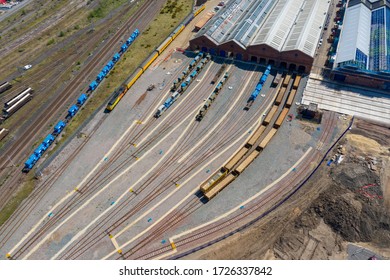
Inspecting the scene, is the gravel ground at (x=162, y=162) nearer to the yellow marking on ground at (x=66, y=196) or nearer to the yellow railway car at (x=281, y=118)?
the yellow marking on ground at (x=66, y=196)

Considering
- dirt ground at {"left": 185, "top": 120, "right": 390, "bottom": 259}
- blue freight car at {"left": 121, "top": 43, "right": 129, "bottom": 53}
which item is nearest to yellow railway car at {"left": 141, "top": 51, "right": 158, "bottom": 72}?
blue freight car at {"left": 121, "top": 43, "right": 129, "bottom": 53}

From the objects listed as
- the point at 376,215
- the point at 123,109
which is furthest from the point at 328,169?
the point at 123,109

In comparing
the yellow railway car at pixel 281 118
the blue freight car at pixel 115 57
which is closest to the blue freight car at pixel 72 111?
the blue freight car at pixel 115 57

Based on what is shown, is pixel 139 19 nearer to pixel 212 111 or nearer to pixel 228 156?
pixel 212 111

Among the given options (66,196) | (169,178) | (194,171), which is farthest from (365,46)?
(66,196)

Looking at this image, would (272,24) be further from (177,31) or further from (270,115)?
(270,115)

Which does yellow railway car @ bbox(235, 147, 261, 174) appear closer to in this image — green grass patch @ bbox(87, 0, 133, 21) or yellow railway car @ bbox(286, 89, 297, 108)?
yellow railway car @ bbox(286, 89, 297, 108)
